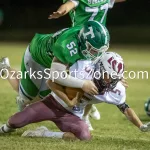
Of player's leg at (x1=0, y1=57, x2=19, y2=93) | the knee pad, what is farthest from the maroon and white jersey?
player's leg at (x1=0, y1=57, x2=19, y2=93)

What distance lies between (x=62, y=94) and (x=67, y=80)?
0.42 ft

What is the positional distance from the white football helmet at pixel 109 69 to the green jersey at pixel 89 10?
1.18 metres

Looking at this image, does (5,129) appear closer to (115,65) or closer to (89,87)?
(89,87)

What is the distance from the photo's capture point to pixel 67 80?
4.62 metres

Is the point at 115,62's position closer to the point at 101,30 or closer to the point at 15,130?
the point at 101,30

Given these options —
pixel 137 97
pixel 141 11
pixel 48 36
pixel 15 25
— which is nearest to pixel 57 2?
pixel 15 25

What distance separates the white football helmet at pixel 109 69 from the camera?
457 centimetres

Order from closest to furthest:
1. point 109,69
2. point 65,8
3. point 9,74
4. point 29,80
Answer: point 109,69, point 65,8, point 29,80, point 9,74

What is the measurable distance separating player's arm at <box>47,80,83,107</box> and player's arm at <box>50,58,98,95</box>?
0.17 feet

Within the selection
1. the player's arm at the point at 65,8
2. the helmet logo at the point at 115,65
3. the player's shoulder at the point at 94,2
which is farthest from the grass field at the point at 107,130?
the player's shoulder at the point at 94,2

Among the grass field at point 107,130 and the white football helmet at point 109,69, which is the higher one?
the white football helmet at point 109,69

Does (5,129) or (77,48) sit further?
(5,129)

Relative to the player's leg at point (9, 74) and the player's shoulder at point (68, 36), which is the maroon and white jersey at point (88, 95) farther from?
the player's leg at point (9, 74)

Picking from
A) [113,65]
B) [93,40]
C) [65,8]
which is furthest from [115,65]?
[65,8]
